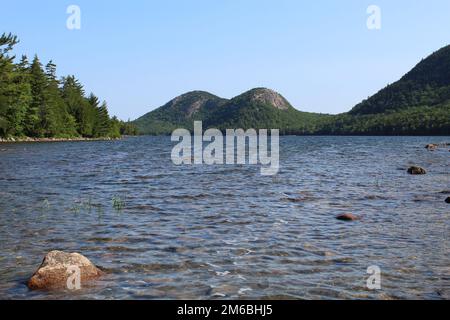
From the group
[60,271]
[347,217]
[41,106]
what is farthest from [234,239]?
[41,106]

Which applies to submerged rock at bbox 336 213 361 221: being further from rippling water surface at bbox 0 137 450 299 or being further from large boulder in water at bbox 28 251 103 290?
large boulder in water at bbox 28 251 103 290

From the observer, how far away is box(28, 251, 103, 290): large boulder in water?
9977mm

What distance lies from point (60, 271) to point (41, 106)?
12005 centimetres

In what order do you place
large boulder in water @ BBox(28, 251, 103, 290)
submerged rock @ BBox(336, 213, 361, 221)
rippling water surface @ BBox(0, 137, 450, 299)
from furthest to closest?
submerged rock @ BBox(336, 213, 361, 221), rippling water surface @ BBox(0, 137, 450, 299), large boulder in water @ BBox(28, 251, 103, 290)

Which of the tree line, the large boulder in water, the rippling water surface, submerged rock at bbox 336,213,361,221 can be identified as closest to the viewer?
the large boulder in water

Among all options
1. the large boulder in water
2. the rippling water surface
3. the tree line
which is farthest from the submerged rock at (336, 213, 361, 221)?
the tree line

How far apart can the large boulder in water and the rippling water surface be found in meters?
0.35

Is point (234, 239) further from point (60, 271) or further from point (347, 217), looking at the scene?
point (60, 271)

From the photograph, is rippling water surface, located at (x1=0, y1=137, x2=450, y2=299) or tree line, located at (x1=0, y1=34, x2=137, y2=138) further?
tree line, located at (x1=0, y1=34, x2=137, y2=138)

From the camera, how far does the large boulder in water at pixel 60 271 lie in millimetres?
9977

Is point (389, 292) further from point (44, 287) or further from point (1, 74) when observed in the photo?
point (1, 74)

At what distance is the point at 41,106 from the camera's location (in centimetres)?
11925

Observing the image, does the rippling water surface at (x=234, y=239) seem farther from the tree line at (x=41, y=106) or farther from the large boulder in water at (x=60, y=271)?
the tree line at (x=41, y=106)
